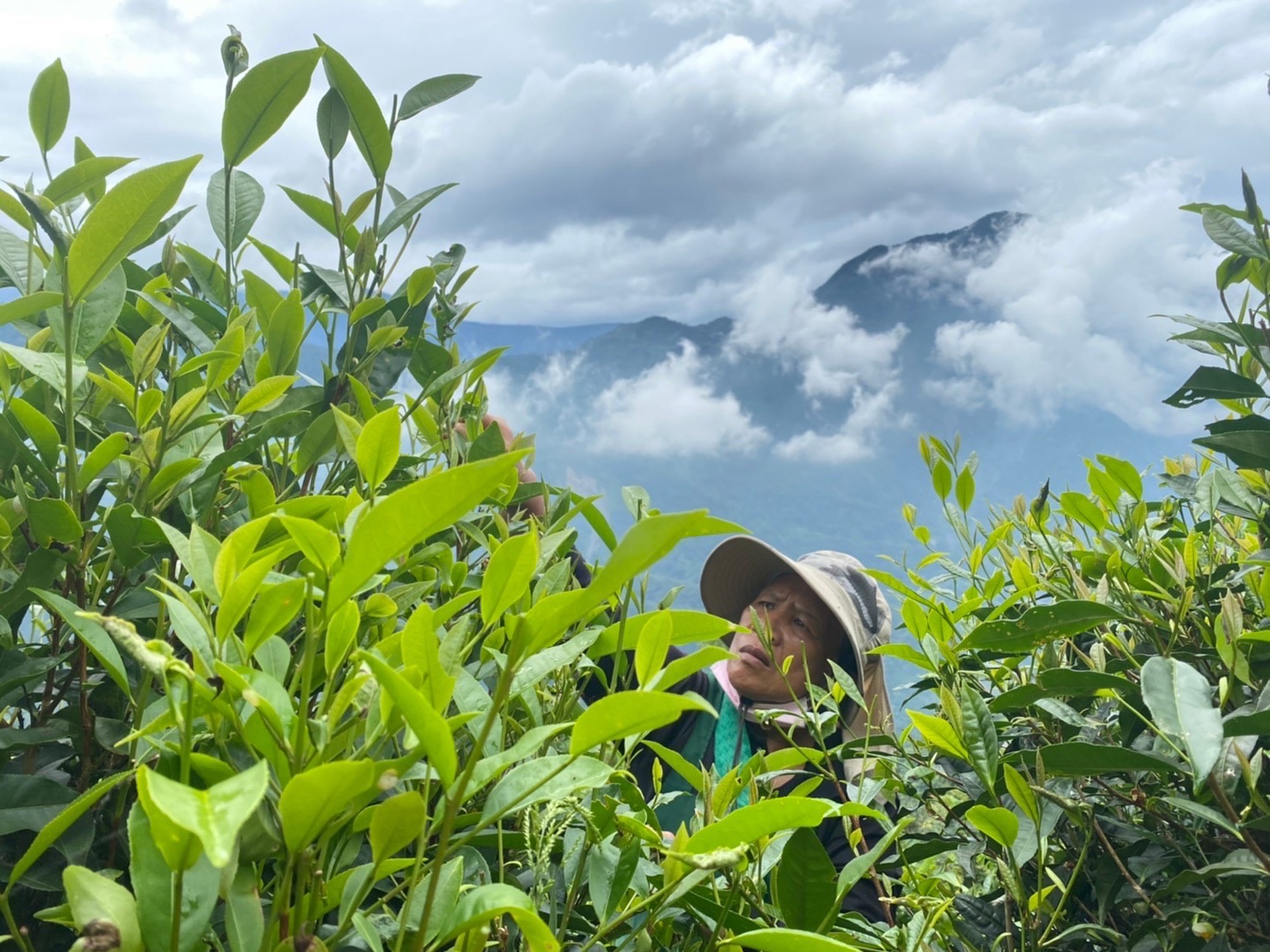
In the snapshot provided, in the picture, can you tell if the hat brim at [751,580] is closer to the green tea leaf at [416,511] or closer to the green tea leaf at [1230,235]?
the green tea leaf at [1230,235]

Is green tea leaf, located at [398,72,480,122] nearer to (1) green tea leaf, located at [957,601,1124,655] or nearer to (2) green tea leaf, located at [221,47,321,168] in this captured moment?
(2) green tea leaf, located at [221,47,321,168]

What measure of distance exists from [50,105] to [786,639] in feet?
6.61

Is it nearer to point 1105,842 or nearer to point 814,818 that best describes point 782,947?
point 814,818

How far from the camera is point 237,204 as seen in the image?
0.67 meters

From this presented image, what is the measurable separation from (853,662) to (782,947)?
214 centimetres

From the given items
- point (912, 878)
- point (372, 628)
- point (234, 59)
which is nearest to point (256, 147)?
point (234, 59)

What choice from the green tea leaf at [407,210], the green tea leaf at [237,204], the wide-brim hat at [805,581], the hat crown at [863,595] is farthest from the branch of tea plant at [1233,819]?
the hat crown at [863,595]

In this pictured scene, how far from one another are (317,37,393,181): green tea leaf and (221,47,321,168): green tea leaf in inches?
2.9

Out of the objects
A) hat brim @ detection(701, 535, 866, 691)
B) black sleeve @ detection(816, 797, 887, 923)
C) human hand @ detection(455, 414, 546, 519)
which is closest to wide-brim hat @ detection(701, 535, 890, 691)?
hat brim @ detection(701, 535, 866, 691)

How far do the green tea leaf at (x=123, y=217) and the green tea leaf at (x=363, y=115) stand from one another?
0.21 m

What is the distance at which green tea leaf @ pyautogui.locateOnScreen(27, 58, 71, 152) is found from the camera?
542 mm

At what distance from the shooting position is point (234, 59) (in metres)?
0.55

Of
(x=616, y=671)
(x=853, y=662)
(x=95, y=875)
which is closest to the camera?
(x=95, y=875)

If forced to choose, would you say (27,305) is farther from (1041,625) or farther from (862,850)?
(862,850)
